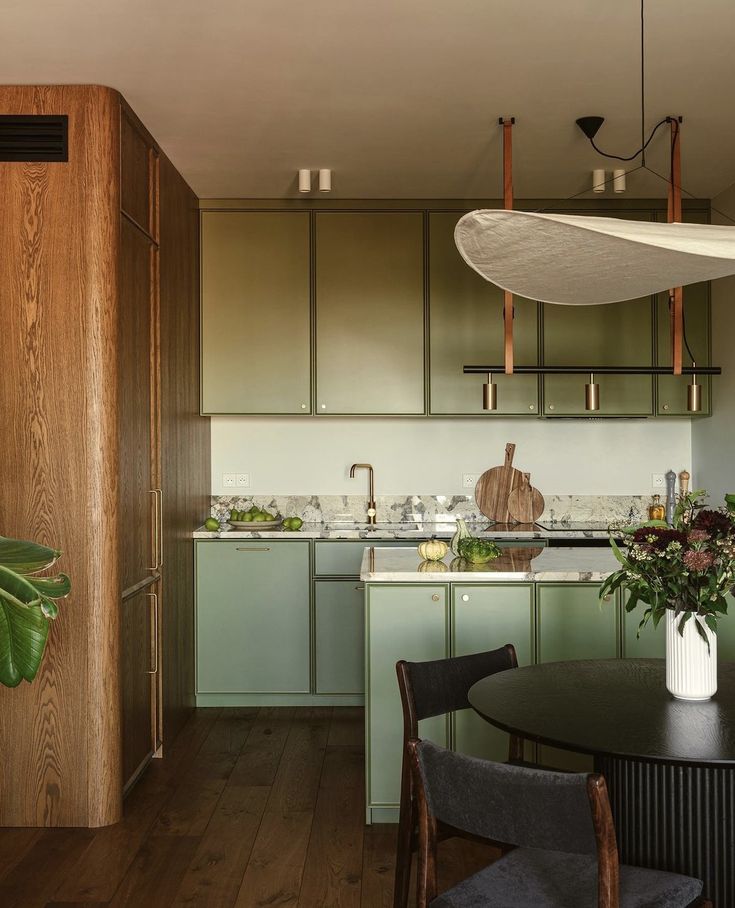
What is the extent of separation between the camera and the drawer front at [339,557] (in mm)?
4867

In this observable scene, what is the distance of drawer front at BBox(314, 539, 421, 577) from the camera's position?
192 inches

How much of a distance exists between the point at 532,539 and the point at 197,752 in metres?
2.02

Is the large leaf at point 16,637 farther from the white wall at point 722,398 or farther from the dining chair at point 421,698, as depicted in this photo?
the white wall at point 722,398

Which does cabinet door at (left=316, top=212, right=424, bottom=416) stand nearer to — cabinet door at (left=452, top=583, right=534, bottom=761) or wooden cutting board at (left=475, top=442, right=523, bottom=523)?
wooden cutting board at (left=475, top=442, right=523, bottom=523)

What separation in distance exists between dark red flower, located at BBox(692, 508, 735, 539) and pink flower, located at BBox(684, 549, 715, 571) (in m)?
0.08

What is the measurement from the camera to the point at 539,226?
1.81m

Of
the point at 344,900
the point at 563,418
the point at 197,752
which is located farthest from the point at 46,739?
the point at 563,418

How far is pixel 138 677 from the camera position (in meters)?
3.76

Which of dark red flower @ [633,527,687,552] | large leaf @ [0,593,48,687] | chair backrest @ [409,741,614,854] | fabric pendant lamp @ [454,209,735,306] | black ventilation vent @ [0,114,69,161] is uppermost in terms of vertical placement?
black ventilation vent @ [0,114,69,161]

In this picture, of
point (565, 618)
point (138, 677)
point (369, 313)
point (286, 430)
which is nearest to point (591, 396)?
point (565, 618)

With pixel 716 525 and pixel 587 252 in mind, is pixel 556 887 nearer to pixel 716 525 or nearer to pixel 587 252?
pixel 716 525

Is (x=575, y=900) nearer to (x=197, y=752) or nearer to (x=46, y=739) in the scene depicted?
(x=46, y=739)

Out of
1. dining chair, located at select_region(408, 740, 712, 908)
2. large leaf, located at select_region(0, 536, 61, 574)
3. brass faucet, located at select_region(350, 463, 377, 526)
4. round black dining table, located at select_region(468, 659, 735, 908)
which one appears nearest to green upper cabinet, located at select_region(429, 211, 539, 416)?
brass faucet, located at select_region(350, 463, 377, 526)

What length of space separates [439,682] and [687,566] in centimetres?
73
